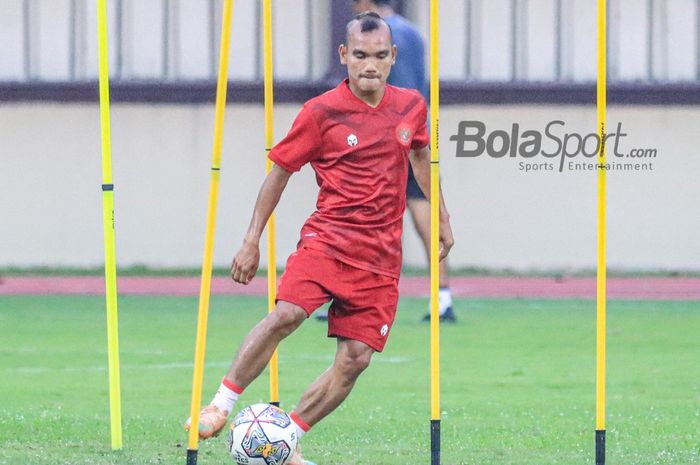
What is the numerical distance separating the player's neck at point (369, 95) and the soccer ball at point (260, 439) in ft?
4.31

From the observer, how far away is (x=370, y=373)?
9734 mm

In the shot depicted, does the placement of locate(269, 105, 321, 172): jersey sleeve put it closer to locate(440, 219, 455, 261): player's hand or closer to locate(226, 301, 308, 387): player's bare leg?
locate(226, 301, 308, 387): player's bare leg

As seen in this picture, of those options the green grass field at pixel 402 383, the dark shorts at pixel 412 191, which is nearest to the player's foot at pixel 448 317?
the green grass field at pixel 402 383

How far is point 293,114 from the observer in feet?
53.1

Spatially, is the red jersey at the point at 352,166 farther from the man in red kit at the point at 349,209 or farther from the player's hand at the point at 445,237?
the player's hand at the point at 445,237

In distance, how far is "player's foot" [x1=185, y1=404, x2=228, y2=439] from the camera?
6.17 m

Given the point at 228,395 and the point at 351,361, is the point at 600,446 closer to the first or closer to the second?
the point at 351,361

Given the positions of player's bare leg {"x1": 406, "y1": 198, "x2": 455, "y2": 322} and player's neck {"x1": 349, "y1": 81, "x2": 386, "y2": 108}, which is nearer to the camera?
player's neck {"x1": 349, "y1": 81, "x2": 386, "y2": 108}

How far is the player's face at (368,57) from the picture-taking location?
642 centimetres

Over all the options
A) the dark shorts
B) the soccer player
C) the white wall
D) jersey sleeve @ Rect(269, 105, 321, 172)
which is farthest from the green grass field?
the white wall

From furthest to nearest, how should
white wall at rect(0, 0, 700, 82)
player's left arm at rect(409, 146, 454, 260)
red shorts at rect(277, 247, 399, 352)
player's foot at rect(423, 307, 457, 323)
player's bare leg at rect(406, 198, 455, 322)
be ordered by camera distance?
white wall at rect(0, 0, 700, 82)
player's foot at rect(423, 307, 457, 323)
player's bare leg at rect(406, 198, 455, 322)
player's left arm at rect(409, 146, 454, 260)
red shorts at rect(277, 247, 399, 352)

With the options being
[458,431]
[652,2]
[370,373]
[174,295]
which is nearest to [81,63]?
[174,295]

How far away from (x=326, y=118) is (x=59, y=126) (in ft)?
33.7

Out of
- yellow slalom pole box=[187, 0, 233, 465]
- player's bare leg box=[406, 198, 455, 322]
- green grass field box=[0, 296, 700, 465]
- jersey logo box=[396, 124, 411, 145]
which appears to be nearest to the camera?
yellow slalom pole box=[187, 0, 233, 465]
